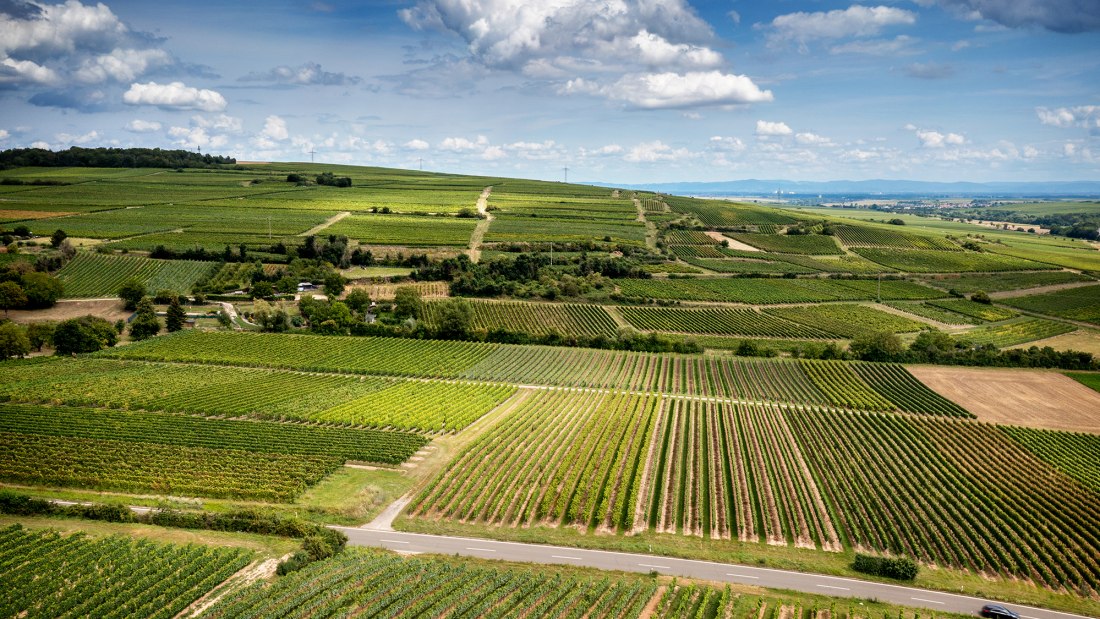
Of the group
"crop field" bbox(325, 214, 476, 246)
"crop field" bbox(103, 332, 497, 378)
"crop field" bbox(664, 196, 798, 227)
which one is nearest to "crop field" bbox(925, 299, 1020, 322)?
"crop field" bbox(664, 196, 798, 227)

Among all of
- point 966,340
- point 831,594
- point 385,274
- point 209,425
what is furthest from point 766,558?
point 385,274

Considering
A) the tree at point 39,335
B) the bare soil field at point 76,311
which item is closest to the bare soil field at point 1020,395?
the tree at point 39,335

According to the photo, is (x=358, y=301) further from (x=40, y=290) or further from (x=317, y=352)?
(x=40, y=290)

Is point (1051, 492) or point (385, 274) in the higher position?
point (385, 274)

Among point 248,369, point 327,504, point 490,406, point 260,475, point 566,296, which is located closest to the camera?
point 327,504

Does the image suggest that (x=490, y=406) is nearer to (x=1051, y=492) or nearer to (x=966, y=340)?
(x=1051, y=492)

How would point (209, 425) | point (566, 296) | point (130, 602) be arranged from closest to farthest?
point (130, 602)
point (209, 425)
point (566, 296)

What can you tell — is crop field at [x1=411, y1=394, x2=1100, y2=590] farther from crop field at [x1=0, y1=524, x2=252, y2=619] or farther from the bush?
crop field at [x1=0, y1=524, x2=252, y2=619]
